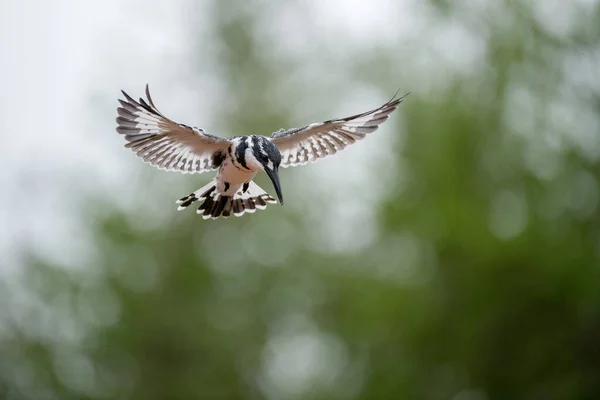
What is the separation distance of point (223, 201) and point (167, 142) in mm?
408

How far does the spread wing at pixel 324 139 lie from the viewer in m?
5.12

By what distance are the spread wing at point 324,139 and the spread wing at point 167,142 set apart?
0.36m

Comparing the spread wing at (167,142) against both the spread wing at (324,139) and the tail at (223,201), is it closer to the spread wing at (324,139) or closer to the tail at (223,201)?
the tail at (223,201)

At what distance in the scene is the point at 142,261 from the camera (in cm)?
1331

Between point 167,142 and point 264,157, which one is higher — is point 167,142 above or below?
above

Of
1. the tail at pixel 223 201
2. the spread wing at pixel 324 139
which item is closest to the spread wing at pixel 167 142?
the tail at pixel 223 201

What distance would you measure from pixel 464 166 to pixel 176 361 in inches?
171

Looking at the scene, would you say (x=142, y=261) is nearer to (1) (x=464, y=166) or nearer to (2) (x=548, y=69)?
(1) (x=464, y=166)

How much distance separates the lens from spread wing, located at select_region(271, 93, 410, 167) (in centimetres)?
512

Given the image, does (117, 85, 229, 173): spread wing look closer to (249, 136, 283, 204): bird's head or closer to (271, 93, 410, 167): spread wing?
(249, 136, 283, 204): bird's head

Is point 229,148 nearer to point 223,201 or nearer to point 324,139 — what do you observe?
point 223,201

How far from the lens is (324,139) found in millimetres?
5359

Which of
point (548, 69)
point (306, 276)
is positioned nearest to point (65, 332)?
point (306, 276)

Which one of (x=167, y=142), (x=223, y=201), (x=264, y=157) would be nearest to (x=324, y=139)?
(x=223, y=201)
